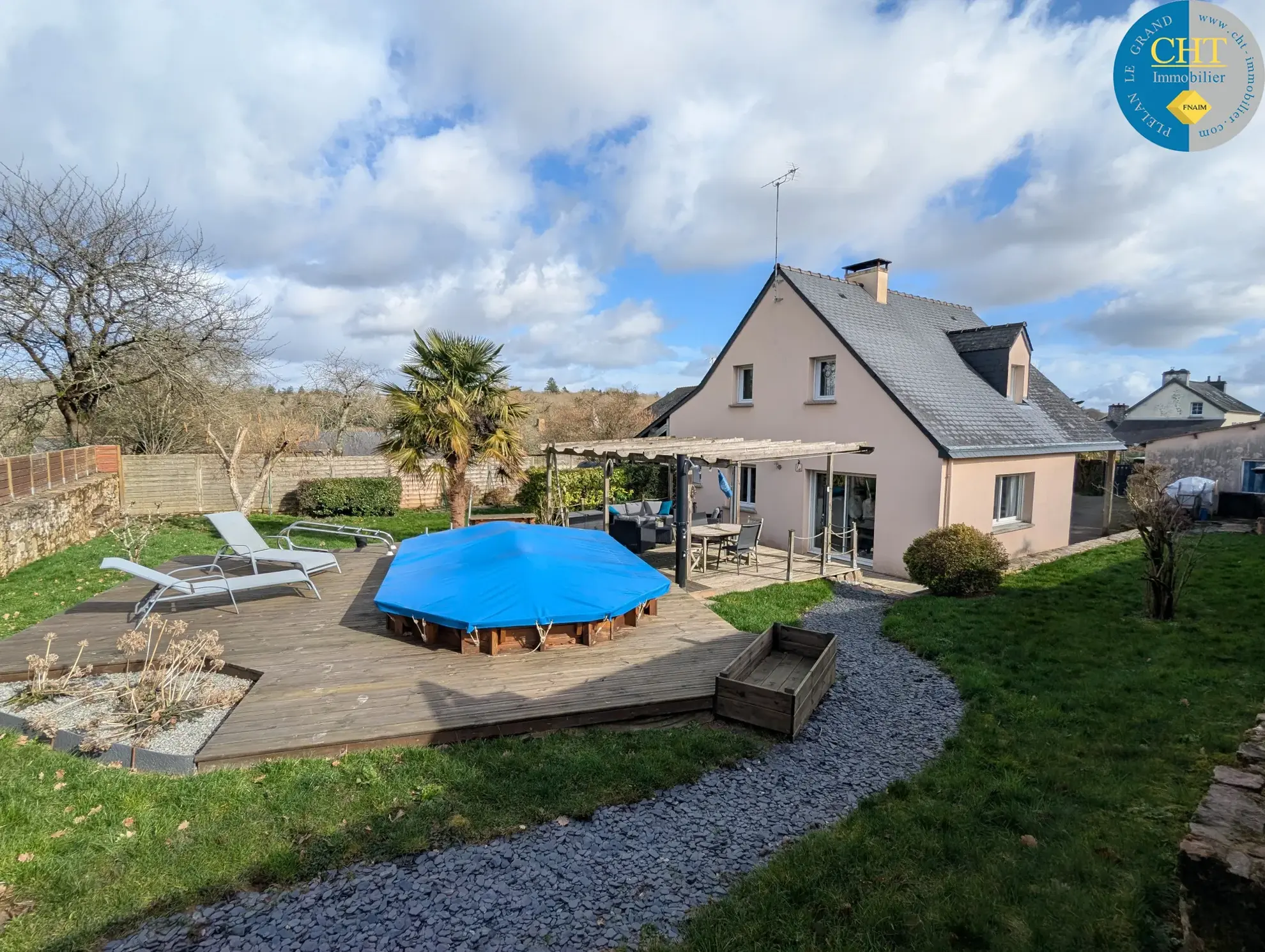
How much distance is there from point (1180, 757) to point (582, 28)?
1070 centimetres

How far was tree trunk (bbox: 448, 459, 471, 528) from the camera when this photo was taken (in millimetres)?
12617

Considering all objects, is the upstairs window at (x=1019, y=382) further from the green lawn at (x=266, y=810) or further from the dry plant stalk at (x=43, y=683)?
the dry plant stalk at (x=43, y=683)

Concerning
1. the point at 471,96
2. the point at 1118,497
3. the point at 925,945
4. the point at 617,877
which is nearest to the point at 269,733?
the point at 617,877

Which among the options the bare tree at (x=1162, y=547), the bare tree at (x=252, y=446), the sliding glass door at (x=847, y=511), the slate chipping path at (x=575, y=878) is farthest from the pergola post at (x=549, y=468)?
the bare tree at (x=1162, y=547)

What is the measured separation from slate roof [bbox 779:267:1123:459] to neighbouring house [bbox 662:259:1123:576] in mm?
42

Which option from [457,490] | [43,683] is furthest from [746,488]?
[43,683]

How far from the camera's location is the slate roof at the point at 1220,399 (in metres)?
41.0

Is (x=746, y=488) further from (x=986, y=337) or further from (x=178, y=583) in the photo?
(x=178, y=583)

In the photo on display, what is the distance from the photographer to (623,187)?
15383 mm

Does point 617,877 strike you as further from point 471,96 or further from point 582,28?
point 471,96

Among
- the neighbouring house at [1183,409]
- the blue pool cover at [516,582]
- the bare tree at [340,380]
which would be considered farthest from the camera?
the neighbouring house at [1183,409]

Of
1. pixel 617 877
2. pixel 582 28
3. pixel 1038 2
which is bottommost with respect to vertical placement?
pixel 617 877

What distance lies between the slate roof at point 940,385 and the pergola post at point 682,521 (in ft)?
17.1

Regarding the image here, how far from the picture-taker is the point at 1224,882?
2.33 meters
